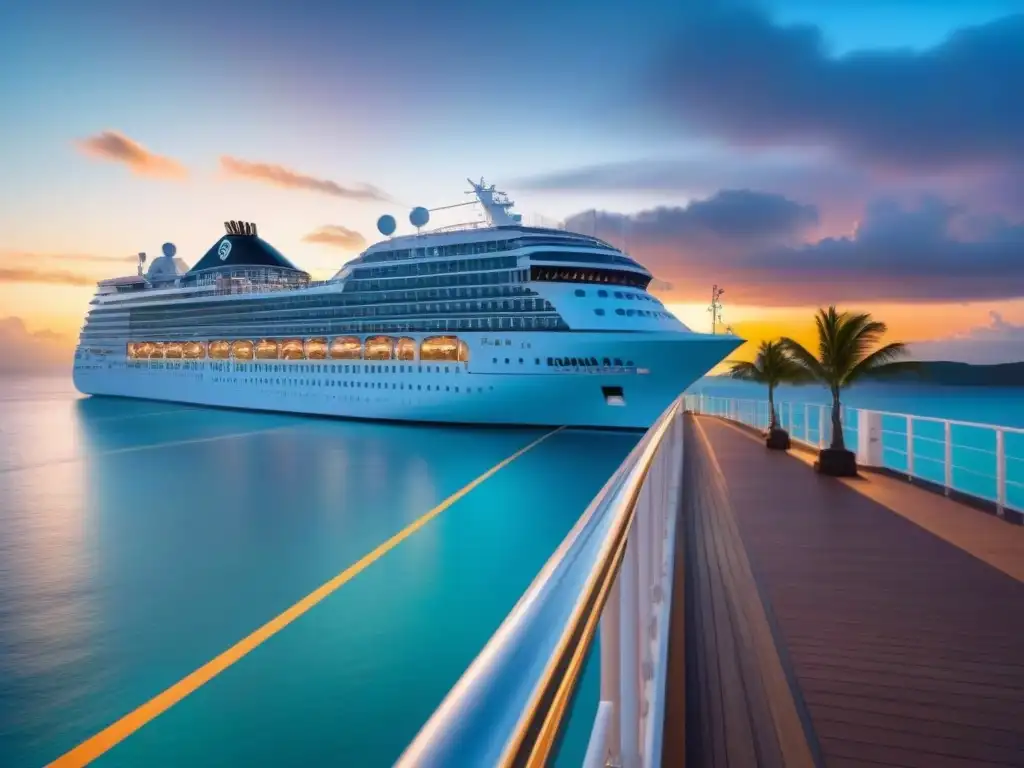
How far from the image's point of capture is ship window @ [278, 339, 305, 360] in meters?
47.2

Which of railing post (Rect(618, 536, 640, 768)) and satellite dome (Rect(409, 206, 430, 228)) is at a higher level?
satellite dome (Rect(409, 206, 430, 228))

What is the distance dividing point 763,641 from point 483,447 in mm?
27152

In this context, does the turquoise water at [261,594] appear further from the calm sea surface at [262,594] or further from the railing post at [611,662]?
the railing post at [611,662]

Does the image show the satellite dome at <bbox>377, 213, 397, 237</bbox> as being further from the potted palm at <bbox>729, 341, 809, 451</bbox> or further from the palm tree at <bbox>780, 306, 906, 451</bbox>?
the palm tree at <bbox>780, 306, 906, 451</bbox>

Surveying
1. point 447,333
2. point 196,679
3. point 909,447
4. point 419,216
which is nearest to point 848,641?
point 909,447

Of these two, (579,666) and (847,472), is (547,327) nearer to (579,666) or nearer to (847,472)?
(847,472)

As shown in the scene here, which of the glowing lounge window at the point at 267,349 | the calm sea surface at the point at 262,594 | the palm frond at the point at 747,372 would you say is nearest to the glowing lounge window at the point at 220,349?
the glowing lounge window at the point at 267,349

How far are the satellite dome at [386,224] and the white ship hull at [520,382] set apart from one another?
32.0 ft

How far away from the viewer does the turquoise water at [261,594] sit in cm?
711

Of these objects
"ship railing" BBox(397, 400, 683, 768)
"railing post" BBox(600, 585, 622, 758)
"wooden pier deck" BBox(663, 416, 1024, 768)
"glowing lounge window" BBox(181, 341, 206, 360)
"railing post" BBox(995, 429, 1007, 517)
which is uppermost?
"glowing lounge window" BBox(181, 341, 206, 360)

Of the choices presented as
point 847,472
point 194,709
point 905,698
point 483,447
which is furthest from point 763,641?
point 483,447

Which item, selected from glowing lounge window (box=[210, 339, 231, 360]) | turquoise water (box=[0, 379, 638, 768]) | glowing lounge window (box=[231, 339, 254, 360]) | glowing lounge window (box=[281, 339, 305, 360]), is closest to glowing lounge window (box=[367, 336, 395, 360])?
glowing lounge window (box=[281, 339, 305, 360])

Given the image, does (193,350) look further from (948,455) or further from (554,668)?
(554,668)

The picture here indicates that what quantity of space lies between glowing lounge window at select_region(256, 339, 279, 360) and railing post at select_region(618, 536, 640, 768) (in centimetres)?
4991
